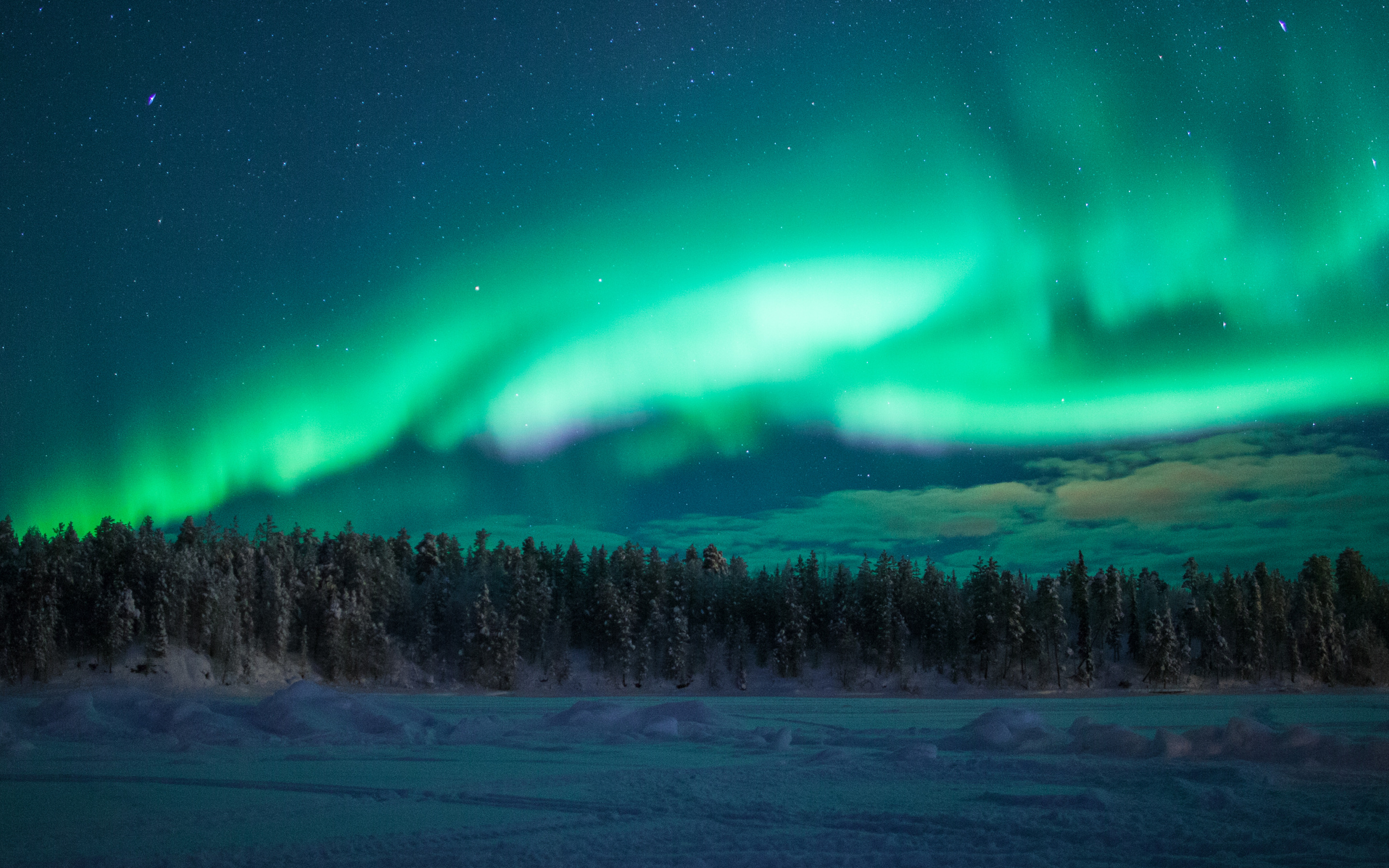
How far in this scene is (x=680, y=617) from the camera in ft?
325

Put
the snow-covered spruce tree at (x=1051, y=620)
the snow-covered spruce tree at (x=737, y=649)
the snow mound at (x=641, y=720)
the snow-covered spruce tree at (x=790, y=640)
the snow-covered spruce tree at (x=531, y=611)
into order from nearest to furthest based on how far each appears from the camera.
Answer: the snow mound at (x=641, y=720) < the snow-covered spruce tree at (x=1051, y=620) < the snow-covered spruce tree at (x=790, y=640) < the snow-covered spruce tree at (x=737, y=649) < the snow-covered spruce tree at (x=531, y=611)

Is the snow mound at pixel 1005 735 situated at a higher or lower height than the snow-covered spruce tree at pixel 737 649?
higher

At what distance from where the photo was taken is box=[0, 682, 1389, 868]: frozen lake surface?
10625mm

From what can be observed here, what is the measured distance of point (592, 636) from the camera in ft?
335

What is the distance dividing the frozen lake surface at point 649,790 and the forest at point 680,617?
6431 centimetres

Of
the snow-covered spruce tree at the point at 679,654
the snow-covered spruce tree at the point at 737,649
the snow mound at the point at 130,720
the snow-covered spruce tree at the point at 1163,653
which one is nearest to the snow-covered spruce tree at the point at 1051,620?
the snow-covered spruce tree at the point at 1163,653

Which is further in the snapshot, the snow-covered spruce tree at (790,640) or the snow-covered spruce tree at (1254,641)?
the snow-covered spruce tree at (1254,641)

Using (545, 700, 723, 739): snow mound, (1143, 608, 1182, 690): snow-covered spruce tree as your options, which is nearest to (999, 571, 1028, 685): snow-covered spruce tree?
(1143, 608, 1182, 690): snow-covered spruce tree

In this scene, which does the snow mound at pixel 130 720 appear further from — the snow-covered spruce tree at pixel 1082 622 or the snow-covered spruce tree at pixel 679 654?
the snow-covered spruce tree at pixel 1082 622

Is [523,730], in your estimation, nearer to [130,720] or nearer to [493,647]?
[130,720]

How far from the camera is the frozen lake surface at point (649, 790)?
34.9 feet

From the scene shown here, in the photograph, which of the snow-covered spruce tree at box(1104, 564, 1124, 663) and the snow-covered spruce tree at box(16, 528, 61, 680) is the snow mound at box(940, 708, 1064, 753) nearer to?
the snow-covered spruce tree at box(16, 528, 61, 680)

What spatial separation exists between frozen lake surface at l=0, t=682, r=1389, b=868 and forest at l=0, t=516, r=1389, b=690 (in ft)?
211

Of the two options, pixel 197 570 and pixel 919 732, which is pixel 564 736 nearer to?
pixel 919 732
